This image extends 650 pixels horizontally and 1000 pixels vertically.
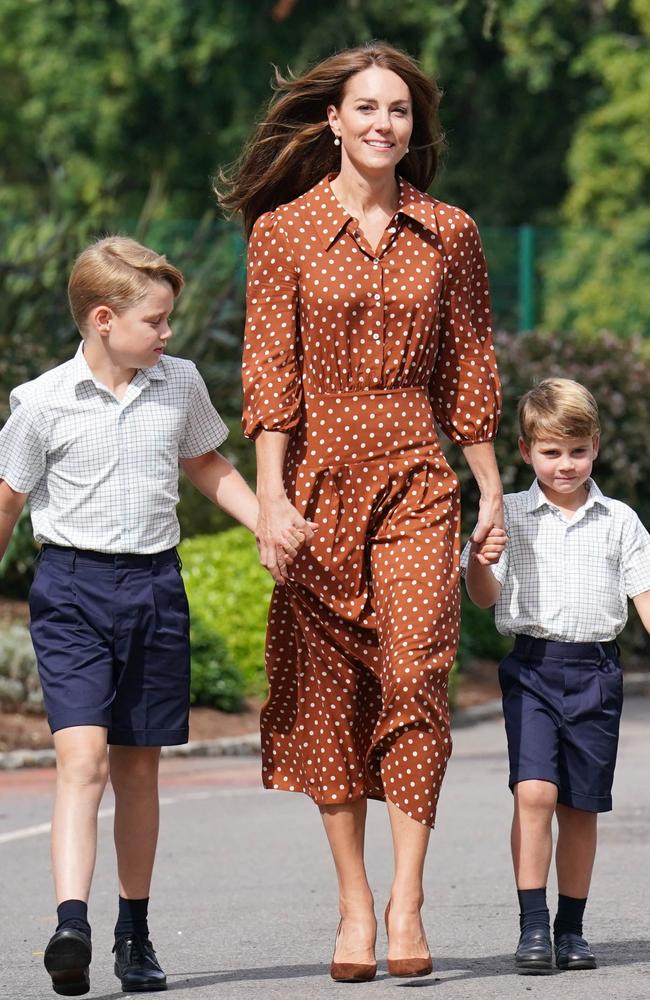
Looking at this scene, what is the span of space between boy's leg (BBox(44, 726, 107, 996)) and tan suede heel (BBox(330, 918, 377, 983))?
64cm

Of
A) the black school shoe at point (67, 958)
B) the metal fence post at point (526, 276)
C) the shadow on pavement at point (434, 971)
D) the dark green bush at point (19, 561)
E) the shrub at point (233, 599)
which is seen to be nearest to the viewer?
A: the black school shoe at point (67, 958)

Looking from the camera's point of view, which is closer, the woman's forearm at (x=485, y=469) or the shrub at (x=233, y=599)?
the woman's forearm at (x=485, y=469)

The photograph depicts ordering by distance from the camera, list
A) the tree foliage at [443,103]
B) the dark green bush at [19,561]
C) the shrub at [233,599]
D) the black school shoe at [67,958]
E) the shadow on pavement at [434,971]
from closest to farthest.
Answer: the black school shoe at [67,958] < the shadow on pavement at [434,971] < the shrub at [233,599] < the dark green bush at [19,561] < the tree foliage at [443,103]

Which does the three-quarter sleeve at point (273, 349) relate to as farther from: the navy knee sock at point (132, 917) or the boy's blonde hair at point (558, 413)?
the navy knee sock at point (132, 917)

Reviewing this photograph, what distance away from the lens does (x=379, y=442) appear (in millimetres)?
4816

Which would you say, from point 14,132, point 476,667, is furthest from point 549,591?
point 14,132

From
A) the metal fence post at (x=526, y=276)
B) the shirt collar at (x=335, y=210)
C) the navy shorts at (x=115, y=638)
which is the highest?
the metal fence post at (x=526, y=276)

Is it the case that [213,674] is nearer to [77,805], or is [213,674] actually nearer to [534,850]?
[534,850]

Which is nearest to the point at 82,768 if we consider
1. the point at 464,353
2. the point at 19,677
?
the point at 464,353

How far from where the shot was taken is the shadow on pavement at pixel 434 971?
482cm

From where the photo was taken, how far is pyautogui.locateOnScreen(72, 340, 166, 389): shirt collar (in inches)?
191

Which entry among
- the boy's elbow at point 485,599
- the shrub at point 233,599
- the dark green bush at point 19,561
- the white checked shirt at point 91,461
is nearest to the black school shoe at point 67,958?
the white checked shirt at point 91,461

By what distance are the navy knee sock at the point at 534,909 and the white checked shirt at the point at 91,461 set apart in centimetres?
123

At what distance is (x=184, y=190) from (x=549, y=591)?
23.9m
